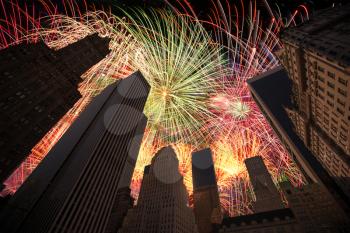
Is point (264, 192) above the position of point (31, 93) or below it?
above

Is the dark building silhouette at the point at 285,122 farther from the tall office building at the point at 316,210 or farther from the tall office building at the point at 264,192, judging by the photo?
the tall office building at the point at 264,192

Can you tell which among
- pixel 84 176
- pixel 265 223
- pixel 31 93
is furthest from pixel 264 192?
pixel 31 93

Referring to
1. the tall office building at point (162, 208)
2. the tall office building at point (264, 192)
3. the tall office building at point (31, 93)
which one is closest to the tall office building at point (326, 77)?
the tall office building at point (31, 93)

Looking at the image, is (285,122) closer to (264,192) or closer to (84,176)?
(84,176)

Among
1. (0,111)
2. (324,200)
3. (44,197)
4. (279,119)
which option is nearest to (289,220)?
(324,200)

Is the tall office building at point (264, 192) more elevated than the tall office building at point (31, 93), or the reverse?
the tall office building at point (264, 192)

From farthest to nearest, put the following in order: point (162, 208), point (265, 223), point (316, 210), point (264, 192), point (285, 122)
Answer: point (264, 192) → point (162, 208) → point (265, 223) → point (285, 122) → point (316, 210)

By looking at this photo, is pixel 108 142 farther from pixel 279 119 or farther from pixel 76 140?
pixel 279 119
